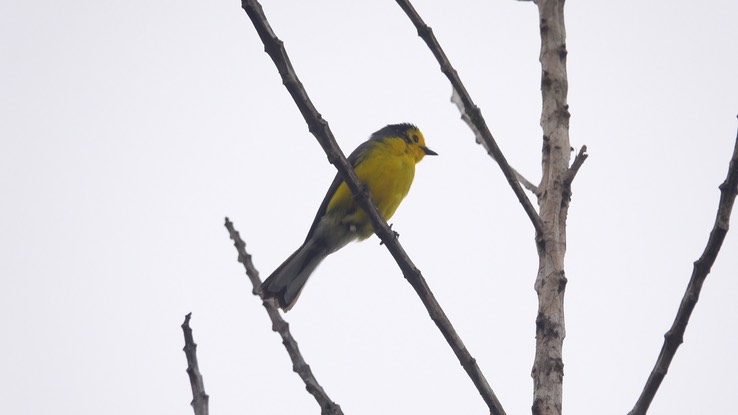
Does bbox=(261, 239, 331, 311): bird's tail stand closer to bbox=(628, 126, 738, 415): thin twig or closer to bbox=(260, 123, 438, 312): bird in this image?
bbox=(260, 123, 438, 312): bird

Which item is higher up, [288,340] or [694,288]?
[288,340]

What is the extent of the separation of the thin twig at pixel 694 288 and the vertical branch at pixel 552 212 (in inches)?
20.9

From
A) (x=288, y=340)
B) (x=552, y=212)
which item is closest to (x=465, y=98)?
(x=552, y=212)

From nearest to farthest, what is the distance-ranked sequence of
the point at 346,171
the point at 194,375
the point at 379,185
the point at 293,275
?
the point at 194,375 < the point at 346,171 < the point at 293,275 < the point at 379,185

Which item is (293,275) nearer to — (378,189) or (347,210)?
(347,210)

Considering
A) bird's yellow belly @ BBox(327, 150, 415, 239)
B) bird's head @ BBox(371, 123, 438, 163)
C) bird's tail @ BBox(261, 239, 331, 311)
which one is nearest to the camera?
bird's tail @ BBox(261, 239, 331, 311)

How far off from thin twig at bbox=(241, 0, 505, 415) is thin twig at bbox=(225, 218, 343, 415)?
0.49m

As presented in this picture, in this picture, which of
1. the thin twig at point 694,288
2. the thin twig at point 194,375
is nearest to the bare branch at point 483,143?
the thin twig at point 694,288

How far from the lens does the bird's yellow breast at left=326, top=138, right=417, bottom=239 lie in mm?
6586

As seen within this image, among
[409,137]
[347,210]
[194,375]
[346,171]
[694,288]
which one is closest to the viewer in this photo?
[694,288]

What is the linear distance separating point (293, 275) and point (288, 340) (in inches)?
114

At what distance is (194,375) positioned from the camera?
2.85 m

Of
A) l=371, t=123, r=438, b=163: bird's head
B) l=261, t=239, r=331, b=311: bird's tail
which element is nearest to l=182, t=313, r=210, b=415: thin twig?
l=261, t=239, r=331, b=311: bird's tail

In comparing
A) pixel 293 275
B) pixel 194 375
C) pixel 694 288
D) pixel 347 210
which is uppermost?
pixel 347 210
